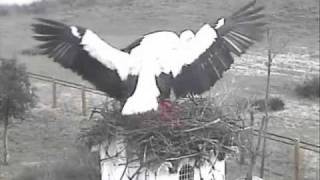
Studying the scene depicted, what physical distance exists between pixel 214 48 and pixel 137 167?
105 cm

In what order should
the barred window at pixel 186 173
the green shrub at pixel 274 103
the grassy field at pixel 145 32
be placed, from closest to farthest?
1. the grassy field at pixel 145 32
2. the barred window at pixel 186 173
3. the green shrub at pixel 274 103

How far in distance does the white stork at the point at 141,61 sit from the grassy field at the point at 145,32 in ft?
0.59

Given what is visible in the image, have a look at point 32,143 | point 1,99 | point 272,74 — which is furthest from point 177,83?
point 272,74

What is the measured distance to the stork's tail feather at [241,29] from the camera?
6.20 meters

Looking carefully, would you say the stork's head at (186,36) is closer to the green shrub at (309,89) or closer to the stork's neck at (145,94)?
the stork's neck at (145,94)

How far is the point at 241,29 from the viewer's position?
6.30 metres

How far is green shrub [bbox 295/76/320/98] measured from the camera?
1227 centimetres

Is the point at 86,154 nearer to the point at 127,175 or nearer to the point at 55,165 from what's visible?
the point at 55,165

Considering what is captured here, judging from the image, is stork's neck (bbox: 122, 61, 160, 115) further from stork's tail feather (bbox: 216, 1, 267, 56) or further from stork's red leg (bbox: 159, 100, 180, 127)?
stork's tail feather (bbox: 216, 1, 267, 56)

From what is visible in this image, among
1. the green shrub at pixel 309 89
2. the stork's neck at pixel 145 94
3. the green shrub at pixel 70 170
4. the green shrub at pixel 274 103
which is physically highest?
the stork's neck at pixel 145 94

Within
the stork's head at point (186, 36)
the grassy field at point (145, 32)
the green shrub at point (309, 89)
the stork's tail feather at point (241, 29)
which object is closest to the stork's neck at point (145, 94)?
the stork's head at point (186, 36)

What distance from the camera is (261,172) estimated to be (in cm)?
837

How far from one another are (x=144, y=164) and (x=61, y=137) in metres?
4.27

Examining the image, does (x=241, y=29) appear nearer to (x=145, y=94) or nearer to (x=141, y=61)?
(x=141, y=61)
